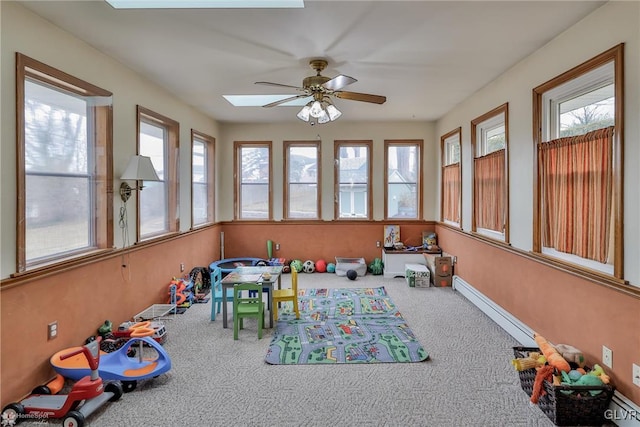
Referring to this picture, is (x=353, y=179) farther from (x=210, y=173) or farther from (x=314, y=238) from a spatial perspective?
(x=210, y=173)

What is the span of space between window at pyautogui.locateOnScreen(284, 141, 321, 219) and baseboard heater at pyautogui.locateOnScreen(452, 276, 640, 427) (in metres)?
2.85

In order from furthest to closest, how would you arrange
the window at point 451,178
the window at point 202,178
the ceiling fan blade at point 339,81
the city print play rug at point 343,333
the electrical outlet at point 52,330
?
the window at point 202,178
the window at point 451,178
the city print play rug at point 343,333
the ceiling fan blade at point 339,81
the electrical outlet at point 52,330

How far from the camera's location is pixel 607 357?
230 cm

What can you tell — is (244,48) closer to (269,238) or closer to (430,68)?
(430,68)

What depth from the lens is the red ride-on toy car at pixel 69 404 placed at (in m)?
2.13

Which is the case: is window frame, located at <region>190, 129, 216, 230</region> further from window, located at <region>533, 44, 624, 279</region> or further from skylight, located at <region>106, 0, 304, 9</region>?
window, located at <region>533, 44, 624, 279</region>

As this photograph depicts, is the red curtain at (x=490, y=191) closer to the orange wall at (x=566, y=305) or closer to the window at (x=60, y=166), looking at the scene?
the orange wall at (x=566, y=305)

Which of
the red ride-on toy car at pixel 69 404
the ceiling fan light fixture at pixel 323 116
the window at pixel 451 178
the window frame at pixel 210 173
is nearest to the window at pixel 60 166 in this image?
the red ride-on toy car at pixel 69 404

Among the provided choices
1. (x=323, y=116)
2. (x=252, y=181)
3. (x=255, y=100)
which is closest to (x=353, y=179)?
(x=252, y=181)

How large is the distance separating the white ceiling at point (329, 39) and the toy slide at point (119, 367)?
2.45 metres

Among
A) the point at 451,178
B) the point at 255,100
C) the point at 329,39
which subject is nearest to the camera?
the point at 329,39

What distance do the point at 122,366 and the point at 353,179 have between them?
15.7 ft

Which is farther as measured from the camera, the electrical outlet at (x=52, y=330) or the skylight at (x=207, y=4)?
the electrical outlet at (x=52, y=330)

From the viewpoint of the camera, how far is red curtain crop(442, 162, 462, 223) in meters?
5.34
